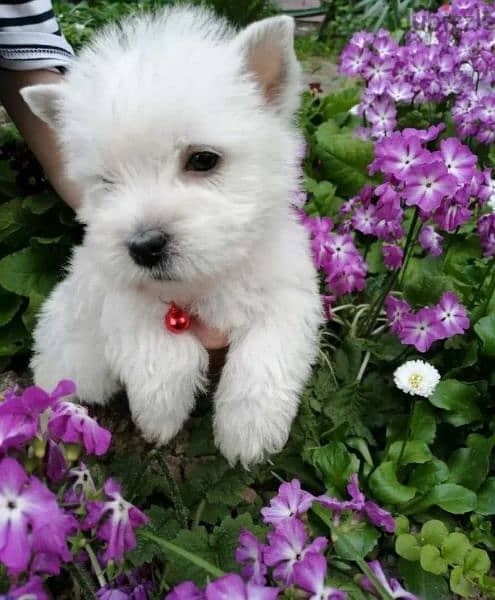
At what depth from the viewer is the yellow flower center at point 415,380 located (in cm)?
219

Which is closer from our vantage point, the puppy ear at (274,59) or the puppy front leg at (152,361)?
the puppy ear at (274,59)

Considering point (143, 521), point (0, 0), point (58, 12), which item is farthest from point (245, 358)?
point (58, 12)

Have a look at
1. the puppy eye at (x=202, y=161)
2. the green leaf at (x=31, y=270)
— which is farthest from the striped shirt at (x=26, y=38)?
the puppy eye at (x=202, y=161)

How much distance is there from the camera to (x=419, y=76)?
3432 mm

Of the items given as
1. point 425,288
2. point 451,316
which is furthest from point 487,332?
point 425,288

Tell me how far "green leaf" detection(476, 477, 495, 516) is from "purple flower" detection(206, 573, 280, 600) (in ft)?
4.33

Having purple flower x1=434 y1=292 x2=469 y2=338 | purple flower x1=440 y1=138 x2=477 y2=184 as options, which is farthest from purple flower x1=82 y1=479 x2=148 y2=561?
purple flower x1=440 y1=138 x2=477 y2=184

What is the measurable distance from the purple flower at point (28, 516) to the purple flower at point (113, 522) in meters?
0.12

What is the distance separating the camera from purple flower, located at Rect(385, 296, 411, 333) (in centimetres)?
241

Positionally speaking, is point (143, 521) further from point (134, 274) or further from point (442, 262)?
point (442, 262)

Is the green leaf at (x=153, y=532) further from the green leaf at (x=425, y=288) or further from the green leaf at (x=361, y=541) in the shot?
the green leaf at (x=425, y=288)

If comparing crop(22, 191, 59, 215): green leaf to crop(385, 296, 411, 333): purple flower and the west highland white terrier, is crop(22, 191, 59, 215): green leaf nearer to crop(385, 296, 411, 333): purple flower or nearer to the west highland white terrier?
the west highland white terrier

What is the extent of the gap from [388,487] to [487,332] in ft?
2.36

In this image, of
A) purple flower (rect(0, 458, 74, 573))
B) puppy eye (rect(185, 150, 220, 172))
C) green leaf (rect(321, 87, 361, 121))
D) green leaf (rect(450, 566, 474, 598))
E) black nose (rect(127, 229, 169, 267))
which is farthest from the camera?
green leaf (rect(321, 87, 361, 121))
